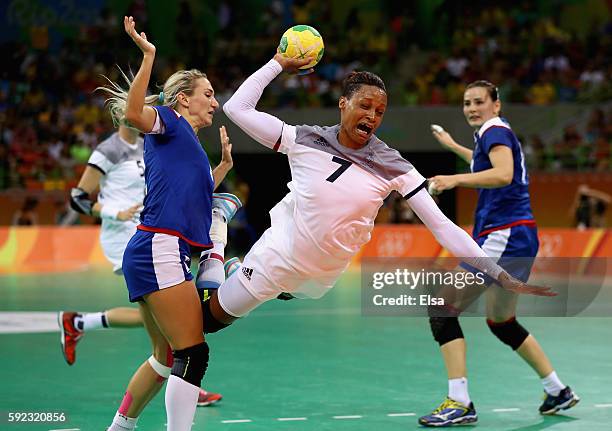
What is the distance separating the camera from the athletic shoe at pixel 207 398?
7.59 meters

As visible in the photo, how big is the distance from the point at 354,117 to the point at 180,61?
73.2ft

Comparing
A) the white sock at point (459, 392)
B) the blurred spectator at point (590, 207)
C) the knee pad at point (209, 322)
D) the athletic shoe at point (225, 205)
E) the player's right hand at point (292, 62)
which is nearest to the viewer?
the player's right hand at point (292, 62)

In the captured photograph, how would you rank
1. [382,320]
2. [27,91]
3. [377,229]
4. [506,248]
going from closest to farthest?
[506,248] < [382,320] < [377,229] < [27,91]

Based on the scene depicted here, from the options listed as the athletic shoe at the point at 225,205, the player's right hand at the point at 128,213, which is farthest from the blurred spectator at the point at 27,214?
the athletic shoe at the point at 225,205

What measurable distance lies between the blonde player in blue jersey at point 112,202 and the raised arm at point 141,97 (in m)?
3.15

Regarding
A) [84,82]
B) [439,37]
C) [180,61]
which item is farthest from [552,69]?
[84,82]

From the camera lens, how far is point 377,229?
19.2 meters

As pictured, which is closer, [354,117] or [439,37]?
[354,117]

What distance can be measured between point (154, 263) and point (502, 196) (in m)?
3.12

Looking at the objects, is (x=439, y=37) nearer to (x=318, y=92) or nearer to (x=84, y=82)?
(x=318, y=92)

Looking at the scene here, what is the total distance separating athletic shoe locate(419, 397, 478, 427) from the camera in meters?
6.96

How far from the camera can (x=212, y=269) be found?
6062 millimetres

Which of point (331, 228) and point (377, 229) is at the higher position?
point (377, 229)

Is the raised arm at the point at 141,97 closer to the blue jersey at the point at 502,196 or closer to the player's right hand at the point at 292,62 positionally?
the player's right hand at the point at 292,62
